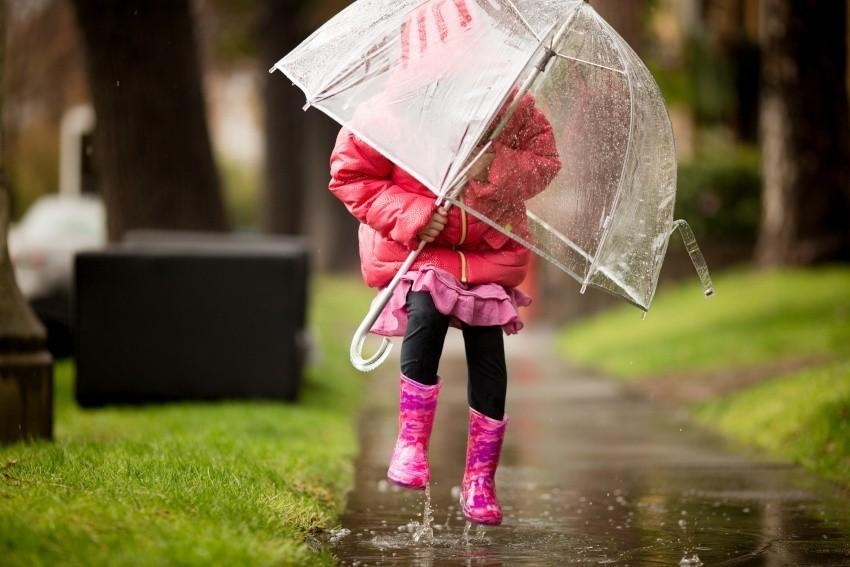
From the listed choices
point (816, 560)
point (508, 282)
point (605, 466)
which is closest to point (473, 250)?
point (508, 282)

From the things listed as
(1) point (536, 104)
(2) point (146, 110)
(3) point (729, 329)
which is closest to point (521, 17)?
(1) point (536, 104)

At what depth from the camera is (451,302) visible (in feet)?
17.4

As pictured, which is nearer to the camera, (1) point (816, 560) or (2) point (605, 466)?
(1) point (816, 560)

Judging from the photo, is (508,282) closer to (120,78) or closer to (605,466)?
(605,466)

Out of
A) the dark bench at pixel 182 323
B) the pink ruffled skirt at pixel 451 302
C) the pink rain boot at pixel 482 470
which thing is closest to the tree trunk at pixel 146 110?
the dark bench at pixel 182 323

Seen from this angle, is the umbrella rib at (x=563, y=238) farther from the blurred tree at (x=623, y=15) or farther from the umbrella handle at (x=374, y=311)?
the blurred tree at (x=623, y=15)

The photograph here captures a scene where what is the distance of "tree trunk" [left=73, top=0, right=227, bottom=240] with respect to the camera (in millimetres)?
12047

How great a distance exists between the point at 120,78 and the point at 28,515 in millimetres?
8335

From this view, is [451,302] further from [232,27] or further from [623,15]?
[232,27]

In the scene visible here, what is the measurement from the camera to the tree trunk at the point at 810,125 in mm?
17750

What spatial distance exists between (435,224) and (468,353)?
0.60 meters

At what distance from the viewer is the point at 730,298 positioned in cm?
1666

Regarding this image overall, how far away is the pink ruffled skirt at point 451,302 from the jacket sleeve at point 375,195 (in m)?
0.15

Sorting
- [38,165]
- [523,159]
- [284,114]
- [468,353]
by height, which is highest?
[284,114]
